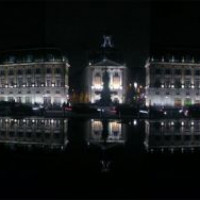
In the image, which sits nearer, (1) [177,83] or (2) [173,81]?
(2) [173,81]

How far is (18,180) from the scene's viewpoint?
23.0ft

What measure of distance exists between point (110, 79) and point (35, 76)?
62.2ft

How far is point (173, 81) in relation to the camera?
80.4m

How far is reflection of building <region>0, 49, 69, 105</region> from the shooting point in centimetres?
7918

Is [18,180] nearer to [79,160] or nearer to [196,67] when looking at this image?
[79,160]

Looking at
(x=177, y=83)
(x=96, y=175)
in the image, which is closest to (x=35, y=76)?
(x=177, y=83)

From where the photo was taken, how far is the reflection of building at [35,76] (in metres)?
79.2

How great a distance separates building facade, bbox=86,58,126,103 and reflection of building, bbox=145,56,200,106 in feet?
27.1

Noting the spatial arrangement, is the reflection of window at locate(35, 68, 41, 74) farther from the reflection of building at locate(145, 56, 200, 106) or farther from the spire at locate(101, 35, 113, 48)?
the reflection of building at locate(145, 56, 200, 106)

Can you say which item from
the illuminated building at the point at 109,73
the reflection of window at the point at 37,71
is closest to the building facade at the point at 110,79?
the illuminated building at the point at 109,73

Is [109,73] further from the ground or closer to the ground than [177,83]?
further from the ground

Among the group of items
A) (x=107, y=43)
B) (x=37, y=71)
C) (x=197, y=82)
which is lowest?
(x=197, y=82)

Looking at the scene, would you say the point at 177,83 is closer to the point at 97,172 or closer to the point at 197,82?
the point at 197,82

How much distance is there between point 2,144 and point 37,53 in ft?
227
